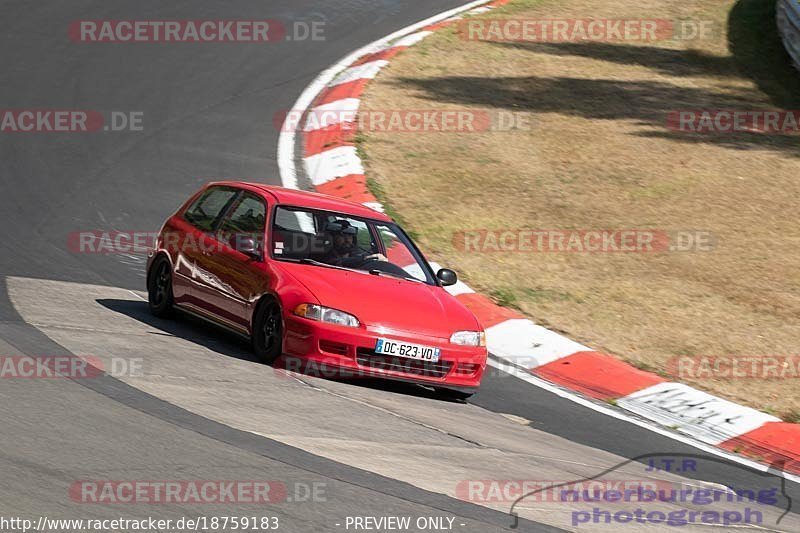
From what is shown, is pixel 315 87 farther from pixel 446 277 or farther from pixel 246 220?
pixel 446 277

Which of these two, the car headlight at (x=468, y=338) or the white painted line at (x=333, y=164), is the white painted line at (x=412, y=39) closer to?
the white painted line at (x=333, y=164)

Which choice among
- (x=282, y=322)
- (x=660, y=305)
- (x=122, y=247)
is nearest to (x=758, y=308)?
(x=660, y=305)

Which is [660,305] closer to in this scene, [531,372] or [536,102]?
[531,372]

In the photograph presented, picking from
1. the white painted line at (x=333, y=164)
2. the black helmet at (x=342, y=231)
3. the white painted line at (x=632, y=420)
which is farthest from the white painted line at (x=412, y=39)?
the white painted line at (x=632, y=420)

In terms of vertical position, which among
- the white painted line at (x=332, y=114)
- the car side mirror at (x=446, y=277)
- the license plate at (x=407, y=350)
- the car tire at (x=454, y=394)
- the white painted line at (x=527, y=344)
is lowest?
the car tire at (x=454, y=394)

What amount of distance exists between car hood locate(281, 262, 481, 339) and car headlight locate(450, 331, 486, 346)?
4 centimetres

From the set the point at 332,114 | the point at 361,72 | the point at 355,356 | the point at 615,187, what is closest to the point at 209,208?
the point at 355,356

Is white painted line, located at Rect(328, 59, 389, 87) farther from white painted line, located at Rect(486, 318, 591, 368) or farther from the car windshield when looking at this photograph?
the car windshield

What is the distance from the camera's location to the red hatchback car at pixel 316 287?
920 centimetres

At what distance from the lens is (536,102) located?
18500 mm

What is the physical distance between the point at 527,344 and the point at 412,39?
10.8 metres

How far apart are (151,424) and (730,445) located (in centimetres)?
456

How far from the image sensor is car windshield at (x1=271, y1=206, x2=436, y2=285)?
1006 centimetres

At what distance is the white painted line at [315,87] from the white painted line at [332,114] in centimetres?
24
